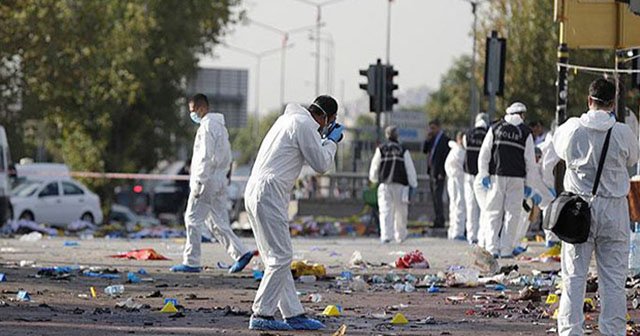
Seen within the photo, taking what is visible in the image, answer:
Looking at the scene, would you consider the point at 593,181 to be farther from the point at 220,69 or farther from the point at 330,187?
the point at 220,69

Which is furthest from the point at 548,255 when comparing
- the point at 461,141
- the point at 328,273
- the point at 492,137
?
the point at 461,141

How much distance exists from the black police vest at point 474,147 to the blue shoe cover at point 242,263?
23.9 ft

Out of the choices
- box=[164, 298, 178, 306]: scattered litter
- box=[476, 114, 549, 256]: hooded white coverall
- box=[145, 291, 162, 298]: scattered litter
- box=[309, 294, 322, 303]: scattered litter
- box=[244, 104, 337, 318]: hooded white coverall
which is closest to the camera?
box=[244, 104, 337, 318]: hooded white coverall

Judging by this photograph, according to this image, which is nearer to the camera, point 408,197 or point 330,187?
point 408,197

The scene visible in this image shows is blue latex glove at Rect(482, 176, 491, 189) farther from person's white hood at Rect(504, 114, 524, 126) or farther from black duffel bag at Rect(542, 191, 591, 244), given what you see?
black duffel bag at Rect(542, 191, 591, 244)

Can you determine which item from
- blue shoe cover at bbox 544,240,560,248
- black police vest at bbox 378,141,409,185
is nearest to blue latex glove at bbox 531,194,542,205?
blue shoe cover at bbox 544,240,560,248

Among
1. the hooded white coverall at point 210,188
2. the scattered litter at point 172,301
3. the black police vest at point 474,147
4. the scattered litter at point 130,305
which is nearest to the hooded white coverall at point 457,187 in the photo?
the black police vest at point 474,147

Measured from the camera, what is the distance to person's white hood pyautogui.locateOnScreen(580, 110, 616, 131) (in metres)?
11.9

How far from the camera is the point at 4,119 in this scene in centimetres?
4769

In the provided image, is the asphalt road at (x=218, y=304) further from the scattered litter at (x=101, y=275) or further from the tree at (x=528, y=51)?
the tree at (x=528, y=51)

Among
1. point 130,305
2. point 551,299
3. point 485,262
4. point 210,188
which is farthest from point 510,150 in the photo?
point 130,305

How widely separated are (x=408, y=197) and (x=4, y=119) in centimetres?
2301

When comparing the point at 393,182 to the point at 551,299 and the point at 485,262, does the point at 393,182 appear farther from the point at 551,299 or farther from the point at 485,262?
the point at 551,299

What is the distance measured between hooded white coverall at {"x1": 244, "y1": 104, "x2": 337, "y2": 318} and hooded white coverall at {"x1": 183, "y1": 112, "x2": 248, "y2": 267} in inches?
233
